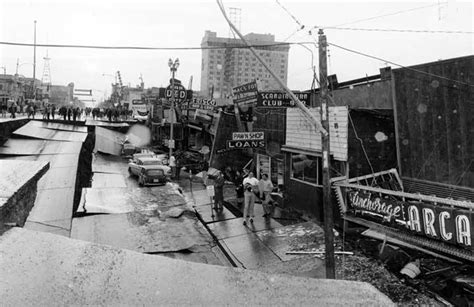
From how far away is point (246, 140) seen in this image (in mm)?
18266

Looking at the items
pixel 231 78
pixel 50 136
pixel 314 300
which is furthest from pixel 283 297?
pixel 231 78

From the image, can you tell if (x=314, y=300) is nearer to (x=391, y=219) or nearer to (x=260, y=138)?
(x=391, y=219)

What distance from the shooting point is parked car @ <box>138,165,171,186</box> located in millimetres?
21016

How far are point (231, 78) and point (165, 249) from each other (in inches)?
4400

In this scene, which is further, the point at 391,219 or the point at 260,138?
the point at 260,138

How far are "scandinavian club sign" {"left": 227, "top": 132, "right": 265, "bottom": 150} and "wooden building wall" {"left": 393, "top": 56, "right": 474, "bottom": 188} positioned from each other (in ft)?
23.7

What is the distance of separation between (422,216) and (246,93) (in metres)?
12.4

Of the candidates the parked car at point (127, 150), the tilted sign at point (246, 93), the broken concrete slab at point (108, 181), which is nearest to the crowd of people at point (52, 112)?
the parked car at point (127, 150)

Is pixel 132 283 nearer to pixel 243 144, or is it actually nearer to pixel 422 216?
pixel 422 216

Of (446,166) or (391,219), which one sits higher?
(446,166)

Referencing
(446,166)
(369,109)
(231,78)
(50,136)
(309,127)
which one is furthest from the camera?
(231,78)

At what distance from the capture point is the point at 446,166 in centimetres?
1160

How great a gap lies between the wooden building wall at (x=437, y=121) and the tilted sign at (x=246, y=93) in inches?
315

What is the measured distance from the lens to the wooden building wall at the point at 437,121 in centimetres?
1097
